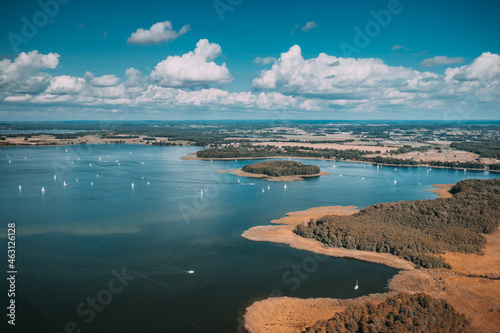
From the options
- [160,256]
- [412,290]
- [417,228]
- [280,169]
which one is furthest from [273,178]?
[412,290]

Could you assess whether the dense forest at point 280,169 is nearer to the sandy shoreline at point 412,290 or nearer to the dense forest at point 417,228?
the dense forest at point 417,228

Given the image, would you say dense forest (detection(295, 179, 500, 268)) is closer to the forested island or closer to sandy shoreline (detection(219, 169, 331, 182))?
sandy shoreline (detection(219, 169, 331, 182))

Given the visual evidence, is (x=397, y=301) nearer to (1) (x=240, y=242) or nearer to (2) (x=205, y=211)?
(1) (x=240, y=242)

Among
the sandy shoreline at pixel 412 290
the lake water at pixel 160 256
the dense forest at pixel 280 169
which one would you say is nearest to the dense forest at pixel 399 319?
the sandy shoreline at pixel 412 290

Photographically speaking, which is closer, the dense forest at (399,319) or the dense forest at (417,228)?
the dense forest at (399,319)

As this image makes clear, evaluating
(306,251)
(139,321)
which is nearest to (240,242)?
(306,251)

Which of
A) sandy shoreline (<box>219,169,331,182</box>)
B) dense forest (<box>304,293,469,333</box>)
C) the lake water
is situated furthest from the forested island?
dense forest (<box>304,293,469,333</box>)
